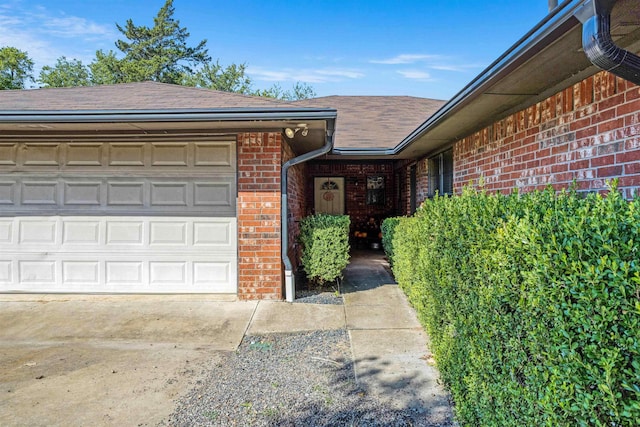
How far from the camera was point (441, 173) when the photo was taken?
24.0 ft

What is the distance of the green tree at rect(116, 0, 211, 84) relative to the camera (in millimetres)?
26109

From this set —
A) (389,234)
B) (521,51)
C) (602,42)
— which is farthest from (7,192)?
(602,42)

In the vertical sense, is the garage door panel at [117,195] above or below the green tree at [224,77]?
below

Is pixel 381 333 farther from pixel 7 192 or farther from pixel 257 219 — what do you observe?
pixel 7 192

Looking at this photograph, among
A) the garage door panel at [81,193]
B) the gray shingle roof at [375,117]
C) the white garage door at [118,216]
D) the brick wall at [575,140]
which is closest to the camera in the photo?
the brick wall at [575,140]

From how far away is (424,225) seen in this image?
3.64 meters

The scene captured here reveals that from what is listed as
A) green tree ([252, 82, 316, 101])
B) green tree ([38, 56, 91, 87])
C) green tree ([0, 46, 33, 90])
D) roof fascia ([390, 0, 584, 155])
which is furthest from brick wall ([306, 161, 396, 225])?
green tree ([38, 56, 91, 87])

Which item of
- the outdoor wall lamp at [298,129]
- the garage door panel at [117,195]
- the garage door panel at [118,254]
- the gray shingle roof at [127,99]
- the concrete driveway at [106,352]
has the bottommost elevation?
the concrete driveway at [106,352]

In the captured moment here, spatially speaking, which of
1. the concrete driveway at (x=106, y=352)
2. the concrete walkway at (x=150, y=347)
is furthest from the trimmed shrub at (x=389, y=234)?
the concrete driveway at (x=106, y=352)

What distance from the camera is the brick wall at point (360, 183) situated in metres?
11.3

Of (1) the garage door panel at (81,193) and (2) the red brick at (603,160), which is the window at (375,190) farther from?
(2) the red brick at (603,160)

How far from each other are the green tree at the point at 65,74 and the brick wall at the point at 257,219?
3070cm

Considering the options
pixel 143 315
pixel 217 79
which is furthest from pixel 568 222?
pixel 217 79

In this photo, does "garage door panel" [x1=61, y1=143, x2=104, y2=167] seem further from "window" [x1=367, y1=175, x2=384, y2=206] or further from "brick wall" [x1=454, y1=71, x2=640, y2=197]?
"window" [x1=367, y1=175, x2=384, y2=206]
